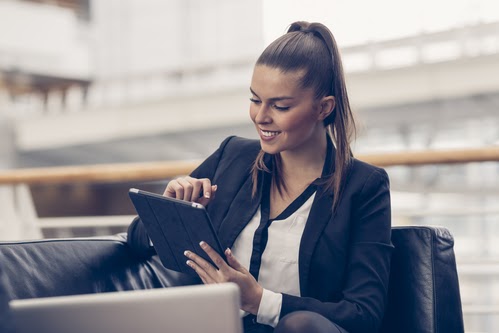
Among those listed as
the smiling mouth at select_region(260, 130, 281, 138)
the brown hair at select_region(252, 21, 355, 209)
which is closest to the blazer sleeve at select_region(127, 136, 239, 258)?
the brown hair at select_region(252, 21, 355, 209)

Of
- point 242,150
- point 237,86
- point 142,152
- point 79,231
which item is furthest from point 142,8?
point 242,150

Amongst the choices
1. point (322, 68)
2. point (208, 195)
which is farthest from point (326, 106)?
point (208, 195)

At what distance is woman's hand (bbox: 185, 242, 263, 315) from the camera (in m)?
1.26

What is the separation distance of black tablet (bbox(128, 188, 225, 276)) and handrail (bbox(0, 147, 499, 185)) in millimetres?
893

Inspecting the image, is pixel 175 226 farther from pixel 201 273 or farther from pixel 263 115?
pixel 263 115

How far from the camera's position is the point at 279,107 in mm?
1451

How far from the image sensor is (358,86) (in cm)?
817

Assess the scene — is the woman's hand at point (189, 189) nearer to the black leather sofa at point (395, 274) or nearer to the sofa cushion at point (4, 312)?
the black leather sofa at point (395, 274)

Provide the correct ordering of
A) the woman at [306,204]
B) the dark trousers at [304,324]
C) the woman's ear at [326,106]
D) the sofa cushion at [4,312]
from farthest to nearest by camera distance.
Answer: the woman's ear at [326,106] → the woman at [306,204] → the dark trousers at [304,324] → the sofa cushion at [4,312]

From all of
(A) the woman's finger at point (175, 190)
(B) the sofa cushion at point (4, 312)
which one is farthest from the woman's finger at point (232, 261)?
(B) the sofa cushion at point (4, 312)

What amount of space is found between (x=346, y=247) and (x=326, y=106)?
12.0 inches

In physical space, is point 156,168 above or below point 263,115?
below

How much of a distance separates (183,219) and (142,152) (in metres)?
11.8

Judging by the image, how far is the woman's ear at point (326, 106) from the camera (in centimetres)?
150
